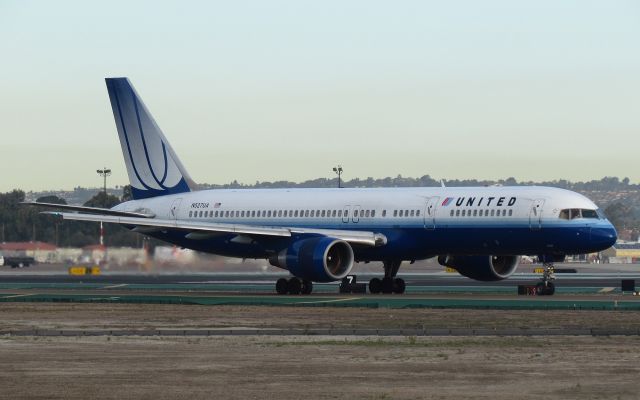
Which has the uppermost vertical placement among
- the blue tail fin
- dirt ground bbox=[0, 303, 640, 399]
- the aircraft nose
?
the blue tail fin

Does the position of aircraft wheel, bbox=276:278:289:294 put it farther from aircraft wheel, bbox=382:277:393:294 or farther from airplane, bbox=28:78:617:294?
aircraft wheel, bbox=382:277:393:294

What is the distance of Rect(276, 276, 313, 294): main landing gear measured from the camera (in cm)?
5612

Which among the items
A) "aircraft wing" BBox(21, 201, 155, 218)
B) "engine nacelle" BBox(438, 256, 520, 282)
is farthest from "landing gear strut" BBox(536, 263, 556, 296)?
"aircraft wing" BBox(21, 201, 155, 218)

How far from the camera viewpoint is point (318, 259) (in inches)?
2109

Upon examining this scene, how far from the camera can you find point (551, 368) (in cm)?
2480

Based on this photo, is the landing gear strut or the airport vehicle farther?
the airport vehicle

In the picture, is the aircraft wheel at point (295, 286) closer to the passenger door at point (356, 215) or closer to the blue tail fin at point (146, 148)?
the passenger door at point (356, 215)

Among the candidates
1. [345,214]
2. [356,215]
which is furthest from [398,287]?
[345,214]

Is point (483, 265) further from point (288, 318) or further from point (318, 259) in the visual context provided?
point (288, 318)

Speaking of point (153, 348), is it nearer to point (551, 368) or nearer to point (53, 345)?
point (53, 345)

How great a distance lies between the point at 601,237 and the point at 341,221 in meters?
11.9

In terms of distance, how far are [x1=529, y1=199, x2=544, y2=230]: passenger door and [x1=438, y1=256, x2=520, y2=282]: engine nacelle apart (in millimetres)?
5383

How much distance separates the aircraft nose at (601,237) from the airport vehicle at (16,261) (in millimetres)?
57498

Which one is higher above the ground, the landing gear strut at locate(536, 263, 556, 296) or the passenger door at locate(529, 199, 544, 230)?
the passenger door at locate(529, 199, 544, 230)
